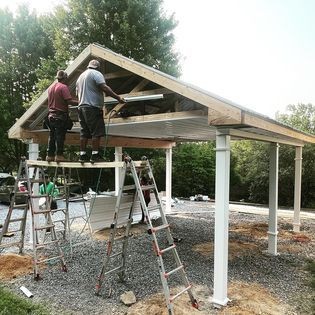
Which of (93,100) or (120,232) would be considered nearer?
(93,100)

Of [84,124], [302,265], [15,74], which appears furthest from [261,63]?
[84,124]

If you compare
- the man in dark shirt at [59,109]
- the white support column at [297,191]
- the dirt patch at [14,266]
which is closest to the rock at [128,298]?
the dirt patch at [14,266]

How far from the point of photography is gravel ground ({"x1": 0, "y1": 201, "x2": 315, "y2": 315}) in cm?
549

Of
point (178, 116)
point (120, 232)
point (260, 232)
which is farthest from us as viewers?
point (260, 232)

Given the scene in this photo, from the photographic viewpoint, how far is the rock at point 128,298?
17.6 ft

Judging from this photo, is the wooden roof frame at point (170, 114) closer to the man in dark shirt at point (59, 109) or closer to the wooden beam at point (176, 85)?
the wooden beam at point (176, 85)

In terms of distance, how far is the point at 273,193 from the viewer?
8273 mm

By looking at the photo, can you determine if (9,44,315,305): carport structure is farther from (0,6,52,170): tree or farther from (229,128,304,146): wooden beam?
(0,6,52,170): tree

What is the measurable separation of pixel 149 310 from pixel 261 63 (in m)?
30.2

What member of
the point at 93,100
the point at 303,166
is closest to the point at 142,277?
the point at 93,100

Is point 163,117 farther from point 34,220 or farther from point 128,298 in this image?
point 34,220

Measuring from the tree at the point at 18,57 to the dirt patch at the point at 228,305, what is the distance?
21906 millimetres

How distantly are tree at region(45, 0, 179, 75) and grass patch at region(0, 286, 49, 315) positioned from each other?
16246mm

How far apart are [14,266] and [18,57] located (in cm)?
2167
